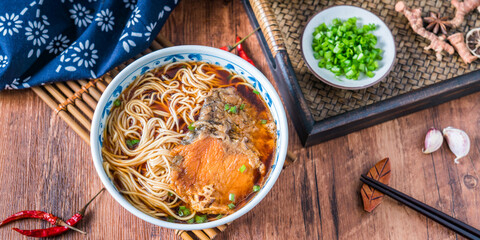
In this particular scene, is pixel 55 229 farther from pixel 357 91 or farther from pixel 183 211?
pixel 357 91

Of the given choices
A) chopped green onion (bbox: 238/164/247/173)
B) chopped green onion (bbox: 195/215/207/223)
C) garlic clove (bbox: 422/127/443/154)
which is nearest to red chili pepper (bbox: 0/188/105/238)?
chopped green onion (bbox: 195/215/207/223)

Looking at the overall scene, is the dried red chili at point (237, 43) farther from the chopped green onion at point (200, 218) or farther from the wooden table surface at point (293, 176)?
the chopped green onion at point (200, 218)

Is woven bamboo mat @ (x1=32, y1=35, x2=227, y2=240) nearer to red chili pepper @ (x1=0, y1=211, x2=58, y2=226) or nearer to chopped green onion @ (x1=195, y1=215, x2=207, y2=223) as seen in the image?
chopped green onion @ (x1=195, y1=215, x2=207, y2=223)

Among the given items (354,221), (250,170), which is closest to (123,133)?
(250,170)

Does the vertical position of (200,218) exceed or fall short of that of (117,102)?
it falls short

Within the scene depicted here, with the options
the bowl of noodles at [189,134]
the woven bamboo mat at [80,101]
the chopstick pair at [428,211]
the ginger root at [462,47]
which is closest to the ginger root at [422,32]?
the ginger root at [462,47]

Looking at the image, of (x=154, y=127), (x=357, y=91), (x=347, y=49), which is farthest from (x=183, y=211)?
(x=347, y=49)
